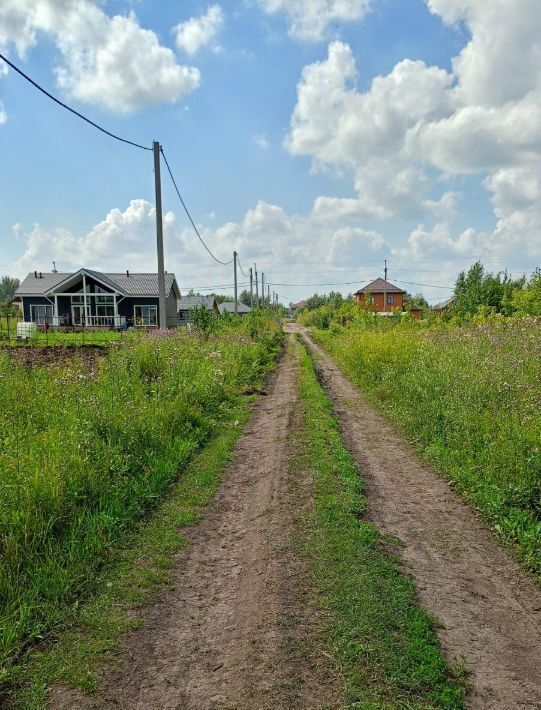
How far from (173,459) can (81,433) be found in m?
1.26

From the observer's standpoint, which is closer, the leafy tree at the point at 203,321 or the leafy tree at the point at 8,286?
the leafy tree at the point at 203,321

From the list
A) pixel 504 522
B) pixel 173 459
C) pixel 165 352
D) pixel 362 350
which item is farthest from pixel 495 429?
pixel 362 350

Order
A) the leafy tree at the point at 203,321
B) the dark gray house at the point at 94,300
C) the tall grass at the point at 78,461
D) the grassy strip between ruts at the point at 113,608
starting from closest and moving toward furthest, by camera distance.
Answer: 1. the grassy strip between ruts at the point at 113,608
2. the tall grass at the point at 78,461
3. the leafy tree at the point at 203,321
4. the dark gray house at the point at 94,300

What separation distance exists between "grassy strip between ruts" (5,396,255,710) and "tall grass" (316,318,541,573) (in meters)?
3.10

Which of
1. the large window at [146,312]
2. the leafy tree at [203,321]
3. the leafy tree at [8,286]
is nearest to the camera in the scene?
the leafy tree at [203,321]

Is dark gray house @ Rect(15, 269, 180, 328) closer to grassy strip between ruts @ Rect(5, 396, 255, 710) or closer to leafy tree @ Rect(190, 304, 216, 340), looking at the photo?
leafy tree @ Rect(190, 304, 216, 340)

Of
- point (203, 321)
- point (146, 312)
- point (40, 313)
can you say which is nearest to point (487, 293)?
point (203, 321)

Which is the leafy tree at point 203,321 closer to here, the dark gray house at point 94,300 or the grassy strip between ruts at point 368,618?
the grassy strip between ruts at point 368,618

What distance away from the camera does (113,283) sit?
38.0 metres

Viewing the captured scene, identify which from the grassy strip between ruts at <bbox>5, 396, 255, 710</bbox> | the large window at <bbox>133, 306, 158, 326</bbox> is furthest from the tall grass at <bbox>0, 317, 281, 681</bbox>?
the large window at <bbox>133, 306, 158, 326</bbox>

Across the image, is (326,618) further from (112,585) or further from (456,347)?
(456,347)

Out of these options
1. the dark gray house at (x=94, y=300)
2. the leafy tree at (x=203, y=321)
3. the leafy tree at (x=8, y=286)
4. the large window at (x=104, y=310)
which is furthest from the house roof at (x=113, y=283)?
the leafy tree at (x=8, y=286)

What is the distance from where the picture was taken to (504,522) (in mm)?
4535

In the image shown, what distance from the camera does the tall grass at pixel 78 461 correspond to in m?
3.42
